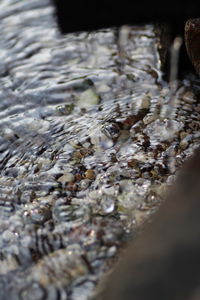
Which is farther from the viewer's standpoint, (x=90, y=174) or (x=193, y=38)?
(x=193, y=38)

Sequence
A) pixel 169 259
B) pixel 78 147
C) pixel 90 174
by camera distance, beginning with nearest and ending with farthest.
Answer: pixel 169 259 → pixel 90 174 → pixel 78 147

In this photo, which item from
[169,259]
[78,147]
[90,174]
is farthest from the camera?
[78,147]

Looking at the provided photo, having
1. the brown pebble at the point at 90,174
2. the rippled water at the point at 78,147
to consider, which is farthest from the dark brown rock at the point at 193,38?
the brown pebble at the point at 90,174

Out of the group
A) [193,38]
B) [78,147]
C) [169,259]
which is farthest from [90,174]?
[169,259]

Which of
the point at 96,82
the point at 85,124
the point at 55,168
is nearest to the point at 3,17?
the point at 96,82

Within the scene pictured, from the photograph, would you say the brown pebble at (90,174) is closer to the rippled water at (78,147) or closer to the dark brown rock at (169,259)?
the rippled water at (78,147)

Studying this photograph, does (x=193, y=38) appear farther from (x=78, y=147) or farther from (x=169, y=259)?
(x=169, y=259)

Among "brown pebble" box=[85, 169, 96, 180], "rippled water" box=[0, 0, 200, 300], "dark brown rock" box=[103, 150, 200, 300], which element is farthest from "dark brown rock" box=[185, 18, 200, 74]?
"dark brown rock" box=[103, 150, 200, 300]

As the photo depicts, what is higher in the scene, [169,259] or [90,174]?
[169,259]

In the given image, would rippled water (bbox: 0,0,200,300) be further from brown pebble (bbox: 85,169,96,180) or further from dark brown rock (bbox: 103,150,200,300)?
dark brown rock (bbox: 103,150,200,300)
